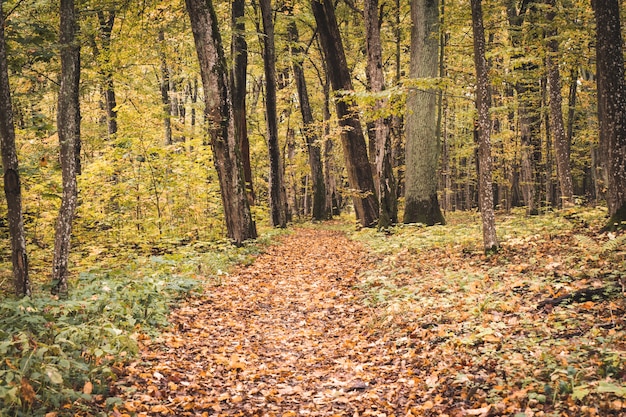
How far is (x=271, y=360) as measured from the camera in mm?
5641

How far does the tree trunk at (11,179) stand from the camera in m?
5.74

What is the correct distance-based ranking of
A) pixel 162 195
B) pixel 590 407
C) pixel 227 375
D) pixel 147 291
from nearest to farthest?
pixel 590 407 → pixel 227 375 → pixel 147 291 → pixel 162 195

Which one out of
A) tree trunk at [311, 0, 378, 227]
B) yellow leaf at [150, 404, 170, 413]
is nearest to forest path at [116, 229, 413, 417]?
yellow leaf at [150, 404, 170, 413]

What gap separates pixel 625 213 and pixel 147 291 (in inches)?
318

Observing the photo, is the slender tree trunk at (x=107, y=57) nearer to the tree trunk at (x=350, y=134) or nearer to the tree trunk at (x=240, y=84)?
the tree trunk at (x=240, y=84)

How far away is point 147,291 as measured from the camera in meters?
6.70

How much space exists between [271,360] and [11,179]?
13.8 feet

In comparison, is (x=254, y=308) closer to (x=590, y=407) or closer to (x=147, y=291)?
(x=147, y=291)

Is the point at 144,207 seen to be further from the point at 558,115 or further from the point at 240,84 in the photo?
the point at 558,115

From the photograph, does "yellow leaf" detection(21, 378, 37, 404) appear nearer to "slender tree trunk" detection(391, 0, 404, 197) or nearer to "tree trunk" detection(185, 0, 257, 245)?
"tree trunk" detection(185, 0, 257, 245)

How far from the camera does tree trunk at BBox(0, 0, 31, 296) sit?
5.74m

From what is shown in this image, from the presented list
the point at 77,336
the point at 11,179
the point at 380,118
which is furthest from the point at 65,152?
the point at 380,118

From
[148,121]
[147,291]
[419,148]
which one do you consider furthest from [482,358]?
[148,121]

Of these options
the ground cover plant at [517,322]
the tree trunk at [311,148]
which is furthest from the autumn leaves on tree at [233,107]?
the tree trunk at [311,148]
